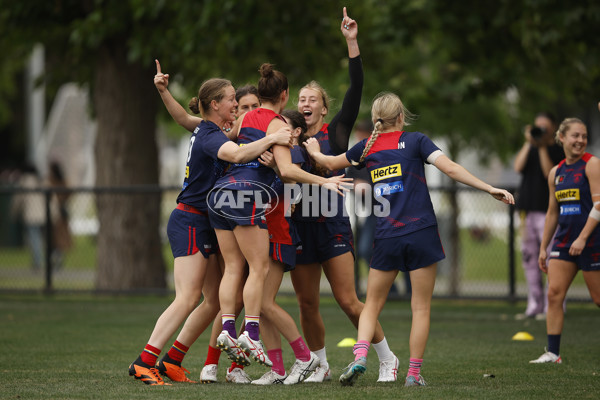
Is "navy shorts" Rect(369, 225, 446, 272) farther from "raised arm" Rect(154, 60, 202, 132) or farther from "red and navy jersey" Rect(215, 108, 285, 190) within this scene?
"raised arm" Rect(154, 60, 202, 132)

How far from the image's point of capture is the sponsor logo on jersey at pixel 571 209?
24.3ft

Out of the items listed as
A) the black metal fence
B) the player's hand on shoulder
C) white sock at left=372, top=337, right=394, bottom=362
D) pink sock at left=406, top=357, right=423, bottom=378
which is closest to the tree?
the black metal fence

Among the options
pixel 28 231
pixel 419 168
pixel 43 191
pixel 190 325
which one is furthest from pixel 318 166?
pixel 28 231

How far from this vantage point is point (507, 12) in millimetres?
11836

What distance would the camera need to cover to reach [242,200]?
19.8 ft

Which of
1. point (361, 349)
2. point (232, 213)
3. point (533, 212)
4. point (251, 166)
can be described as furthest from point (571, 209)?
point (533, 212)

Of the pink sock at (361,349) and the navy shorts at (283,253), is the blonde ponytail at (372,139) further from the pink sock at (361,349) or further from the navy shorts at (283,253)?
the pink sock at (361,349)

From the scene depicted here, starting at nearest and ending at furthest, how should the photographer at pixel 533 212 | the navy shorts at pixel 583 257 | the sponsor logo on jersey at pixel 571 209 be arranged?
the navy shorts at pixel 583 257
the sponsor logo on jersey at pixel 571 209
the photographer at pixel 533 212

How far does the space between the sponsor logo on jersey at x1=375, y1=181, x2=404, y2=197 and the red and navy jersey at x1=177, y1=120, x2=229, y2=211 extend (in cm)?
111

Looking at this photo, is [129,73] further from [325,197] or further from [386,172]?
[386,172]

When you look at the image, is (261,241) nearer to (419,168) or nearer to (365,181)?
(419,168)

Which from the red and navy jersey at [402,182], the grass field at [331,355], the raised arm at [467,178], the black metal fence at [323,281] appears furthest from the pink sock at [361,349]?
the black metal fence at [323,281]

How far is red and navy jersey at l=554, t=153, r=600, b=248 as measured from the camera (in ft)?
24.2

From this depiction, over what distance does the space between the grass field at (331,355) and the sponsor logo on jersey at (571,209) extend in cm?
125
